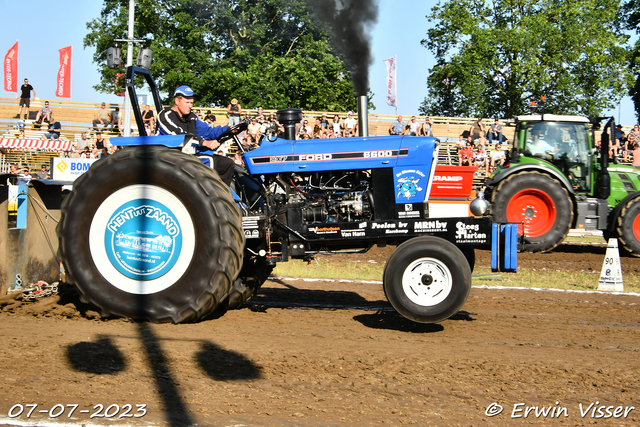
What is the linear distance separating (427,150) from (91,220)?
2932mm

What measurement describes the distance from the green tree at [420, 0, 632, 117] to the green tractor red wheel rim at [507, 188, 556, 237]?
71.7 ft

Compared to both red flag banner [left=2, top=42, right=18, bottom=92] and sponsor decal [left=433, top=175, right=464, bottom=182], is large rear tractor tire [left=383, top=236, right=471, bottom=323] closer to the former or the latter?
sponsor decal [left=433, top=175, right=464, bottom=182]

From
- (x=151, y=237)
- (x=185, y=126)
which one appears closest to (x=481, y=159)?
(x=185, y=126)

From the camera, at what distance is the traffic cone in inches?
329

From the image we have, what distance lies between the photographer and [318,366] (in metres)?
4.11

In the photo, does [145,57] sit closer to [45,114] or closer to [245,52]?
[45,114]

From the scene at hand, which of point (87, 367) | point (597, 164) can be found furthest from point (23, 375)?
point (597, 164)

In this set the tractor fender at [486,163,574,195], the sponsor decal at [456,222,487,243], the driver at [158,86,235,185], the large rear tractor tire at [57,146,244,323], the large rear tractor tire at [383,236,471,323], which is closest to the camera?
the large rear tractor tire at [57,146,244,323]

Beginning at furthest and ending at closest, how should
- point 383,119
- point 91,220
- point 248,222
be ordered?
point 383,119 → point 248,222 → point 91,220

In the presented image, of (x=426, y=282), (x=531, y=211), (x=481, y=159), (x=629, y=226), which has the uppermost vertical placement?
(x=481, y=159)

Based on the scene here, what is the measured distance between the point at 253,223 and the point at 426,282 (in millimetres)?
1562

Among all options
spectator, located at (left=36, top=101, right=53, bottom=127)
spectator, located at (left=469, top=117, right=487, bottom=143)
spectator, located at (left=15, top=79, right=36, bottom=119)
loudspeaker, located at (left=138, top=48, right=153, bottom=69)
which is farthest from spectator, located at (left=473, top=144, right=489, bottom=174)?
spectator, located at (left=15, top=79, right=36, bottom=119)

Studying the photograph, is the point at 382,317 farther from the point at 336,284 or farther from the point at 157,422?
the point at 157,422

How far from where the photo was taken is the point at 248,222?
5434 mm
